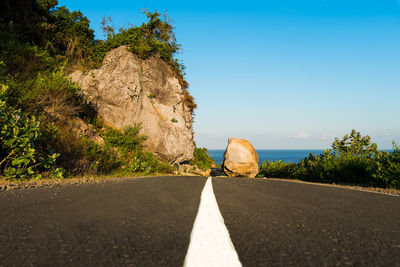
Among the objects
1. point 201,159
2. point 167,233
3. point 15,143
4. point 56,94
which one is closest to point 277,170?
point 201,159

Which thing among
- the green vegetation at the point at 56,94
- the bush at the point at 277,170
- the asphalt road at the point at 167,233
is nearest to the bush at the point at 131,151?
the green vegetation at the point at 56,94

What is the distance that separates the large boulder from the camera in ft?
69.8

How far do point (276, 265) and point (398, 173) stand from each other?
851 cm

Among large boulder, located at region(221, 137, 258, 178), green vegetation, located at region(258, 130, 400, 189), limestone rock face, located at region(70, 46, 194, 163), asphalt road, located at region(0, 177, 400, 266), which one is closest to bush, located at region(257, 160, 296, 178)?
green vegetation, located at region(258, 130, 400, 189)

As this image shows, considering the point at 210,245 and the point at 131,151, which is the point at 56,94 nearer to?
the point at 131,151

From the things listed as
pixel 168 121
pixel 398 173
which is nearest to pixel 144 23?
pixel 168 121

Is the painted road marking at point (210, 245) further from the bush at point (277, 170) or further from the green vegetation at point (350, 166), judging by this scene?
the bush at point (277, 170)

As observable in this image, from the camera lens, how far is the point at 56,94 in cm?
1032

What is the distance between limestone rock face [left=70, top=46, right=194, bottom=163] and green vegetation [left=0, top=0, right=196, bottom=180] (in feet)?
2.53

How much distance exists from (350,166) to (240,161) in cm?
1166

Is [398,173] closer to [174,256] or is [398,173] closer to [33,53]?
[174,256]

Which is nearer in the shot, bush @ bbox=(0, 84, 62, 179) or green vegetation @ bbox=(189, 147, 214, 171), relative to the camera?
bush @ bbox=(0, 84, 62, 179)

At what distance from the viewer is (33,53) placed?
40.4 ft

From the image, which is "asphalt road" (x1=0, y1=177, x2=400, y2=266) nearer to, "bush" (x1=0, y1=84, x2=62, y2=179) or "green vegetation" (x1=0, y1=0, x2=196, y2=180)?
"bush" (x1=0, y1=84, x2=62, y2=179)
